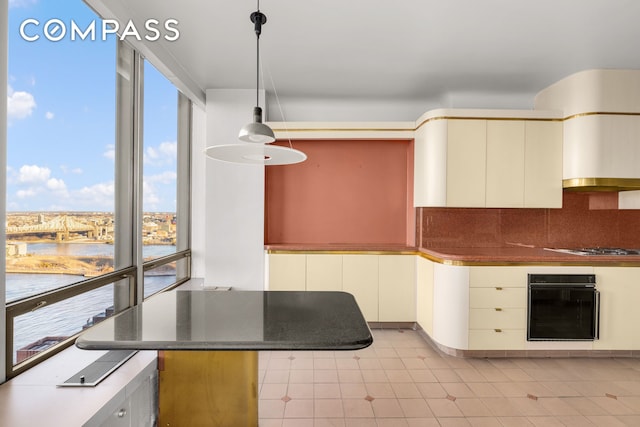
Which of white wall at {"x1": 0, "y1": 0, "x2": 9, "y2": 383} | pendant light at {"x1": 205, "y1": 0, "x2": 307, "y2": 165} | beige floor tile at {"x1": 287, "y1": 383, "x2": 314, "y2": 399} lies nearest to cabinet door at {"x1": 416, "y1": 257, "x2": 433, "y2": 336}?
beige floor tile at {"x1": 287, "y1": 383, "x2": 314, "y2": 399}

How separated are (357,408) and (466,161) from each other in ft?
8.16

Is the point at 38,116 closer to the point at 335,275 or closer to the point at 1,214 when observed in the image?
the point at 1,214

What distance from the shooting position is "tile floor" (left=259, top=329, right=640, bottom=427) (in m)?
2.19

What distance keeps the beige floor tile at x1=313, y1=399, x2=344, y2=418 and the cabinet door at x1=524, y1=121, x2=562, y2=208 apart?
2.78 m

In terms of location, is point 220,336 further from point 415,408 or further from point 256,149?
point 415,408

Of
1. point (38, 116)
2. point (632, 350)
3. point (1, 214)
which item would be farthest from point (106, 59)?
point (632, 350)

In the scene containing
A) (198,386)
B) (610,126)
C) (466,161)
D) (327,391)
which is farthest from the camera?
(466,161)

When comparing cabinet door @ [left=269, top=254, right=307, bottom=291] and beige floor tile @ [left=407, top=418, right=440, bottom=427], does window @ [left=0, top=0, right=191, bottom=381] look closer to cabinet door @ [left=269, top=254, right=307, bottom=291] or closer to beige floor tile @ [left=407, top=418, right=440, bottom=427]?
cabinet door @ [left=269, top=254, right=307, bottom=291]

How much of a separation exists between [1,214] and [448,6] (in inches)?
112

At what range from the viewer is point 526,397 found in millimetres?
2439

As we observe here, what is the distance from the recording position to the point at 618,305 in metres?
3.04

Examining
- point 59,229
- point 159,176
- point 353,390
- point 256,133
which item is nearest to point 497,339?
point 353,390

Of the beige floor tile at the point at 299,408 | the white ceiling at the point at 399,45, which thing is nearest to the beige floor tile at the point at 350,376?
the beige floor tile at the point at 299,408

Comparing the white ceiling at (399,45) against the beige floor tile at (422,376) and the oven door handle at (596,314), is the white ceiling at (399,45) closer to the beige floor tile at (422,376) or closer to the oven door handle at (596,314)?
the oven door handle at (596,314)
